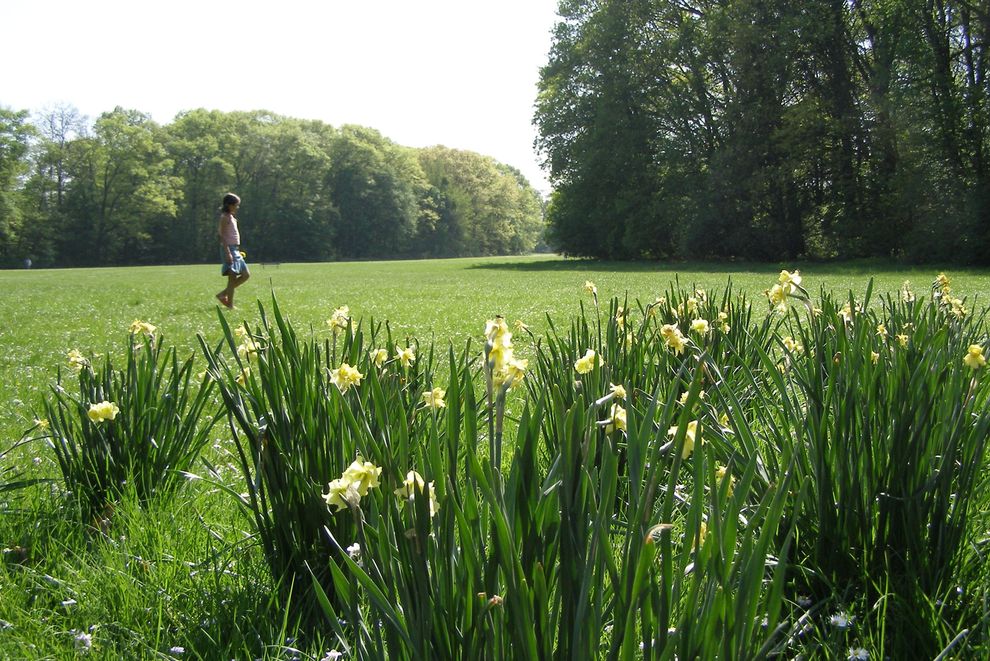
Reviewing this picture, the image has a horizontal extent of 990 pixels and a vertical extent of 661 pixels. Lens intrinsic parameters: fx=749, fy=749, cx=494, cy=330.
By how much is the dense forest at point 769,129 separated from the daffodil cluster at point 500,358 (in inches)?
985

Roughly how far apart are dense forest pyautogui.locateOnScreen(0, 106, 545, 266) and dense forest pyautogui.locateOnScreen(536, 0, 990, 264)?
122 feet

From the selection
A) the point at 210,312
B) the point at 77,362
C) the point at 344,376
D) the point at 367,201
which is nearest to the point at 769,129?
the point at 210,312

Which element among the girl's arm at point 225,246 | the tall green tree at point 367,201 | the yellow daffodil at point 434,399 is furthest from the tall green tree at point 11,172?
the yellow daffodil at point 434,399

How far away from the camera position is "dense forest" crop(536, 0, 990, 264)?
910 inches

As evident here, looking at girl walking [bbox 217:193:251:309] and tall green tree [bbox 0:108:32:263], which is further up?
tall green tree [bbox 0:108:32:263]

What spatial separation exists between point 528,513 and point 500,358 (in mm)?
245

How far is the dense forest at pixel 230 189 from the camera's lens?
194ft

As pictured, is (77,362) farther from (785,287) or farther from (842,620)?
(842,620)

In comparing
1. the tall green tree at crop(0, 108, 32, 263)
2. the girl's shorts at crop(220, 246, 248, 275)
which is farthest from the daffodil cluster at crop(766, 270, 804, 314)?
the tall green tree at crop(0, 108, 32, 263)

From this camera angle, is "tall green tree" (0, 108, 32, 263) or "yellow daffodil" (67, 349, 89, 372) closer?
"yellow daffodil" (67, 349, 89, 372)

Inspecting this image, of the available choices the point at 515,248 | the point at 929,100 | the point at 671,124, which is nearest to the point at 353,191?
the point at 515,248

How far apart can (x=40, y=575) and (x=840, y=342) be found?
2306mm

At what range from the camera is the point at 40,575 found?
208 cm

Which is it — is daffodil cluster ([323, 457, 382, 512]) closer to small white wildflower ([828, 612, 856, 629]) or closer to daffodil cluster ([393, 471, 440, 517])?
daffodil cluster ([393, 471, 440, 517])
